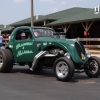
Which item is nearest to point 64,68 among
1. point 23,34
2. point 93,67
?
point 93,67

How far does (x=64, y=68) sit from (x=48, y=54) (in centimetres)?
90

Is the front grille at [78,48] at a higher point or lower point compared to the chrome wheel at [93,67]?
higher

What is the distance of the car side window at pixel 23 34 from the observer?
398 inches

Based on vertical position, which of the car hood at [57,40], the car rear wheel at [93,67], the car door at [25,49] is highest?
the car hood at [57,40]

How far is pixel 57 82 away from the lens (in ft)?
27.6

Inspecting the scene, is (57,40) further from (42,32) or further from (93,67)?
(93,67)

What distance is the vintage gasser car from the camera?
8.66m

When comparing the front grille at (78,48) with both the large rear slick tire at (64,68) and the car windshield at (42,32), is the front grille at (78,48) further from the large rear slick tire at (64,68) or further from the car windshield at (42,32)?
the car windshield at (42,32)

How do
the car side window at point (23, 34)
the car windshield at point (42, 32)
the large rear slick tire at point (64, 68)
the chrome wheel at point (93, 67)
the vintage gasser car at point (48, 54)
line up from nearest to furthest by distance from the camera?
the large rear slick tire at point (64, 68) → the vintage gasser car at point (48, 54) → the chrome wheel at point (93, 67) → the car windshield at point (42, 32) → the car side window at point (23, 34)

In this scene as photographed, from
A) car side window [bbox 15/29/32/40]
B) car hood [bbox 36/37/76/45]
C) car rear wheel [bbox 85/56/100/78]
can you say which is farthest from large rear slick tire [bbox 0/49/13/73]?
car rear wheel [bbox 85/56/100/78]

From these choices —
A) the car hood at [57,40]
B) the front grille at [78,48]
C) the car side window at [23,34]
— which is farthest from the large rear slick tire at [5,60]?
the front grille at [78,48]

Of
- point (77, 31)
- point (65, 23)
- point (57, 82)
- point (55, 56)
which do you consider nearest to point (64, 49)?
point (55, 56)

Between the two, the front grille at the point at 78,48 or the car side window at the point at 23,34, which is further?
the car side window at the point at 23,34

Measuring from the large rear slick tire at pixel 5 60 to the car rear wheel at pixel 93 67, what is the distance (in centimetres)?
289
